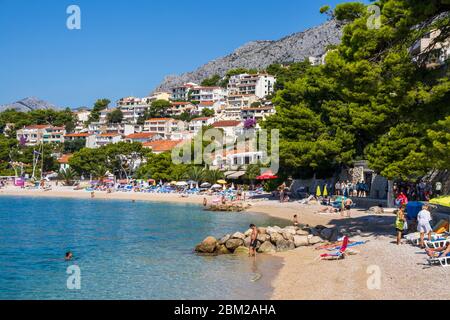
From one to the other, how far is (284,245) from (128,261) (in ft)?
21.4

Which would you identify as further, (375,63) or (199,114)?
(199,114)

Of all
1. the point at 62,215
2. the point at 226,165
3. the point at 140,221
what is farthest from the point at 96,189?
the point at 140,221

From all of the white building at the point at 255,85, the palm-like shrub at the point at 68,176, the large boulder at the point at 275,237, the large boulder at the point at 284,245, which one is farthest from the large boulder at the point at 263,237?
the white building at the point at 255,85

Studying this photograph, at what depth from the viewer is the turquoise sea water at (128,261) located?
1654cm

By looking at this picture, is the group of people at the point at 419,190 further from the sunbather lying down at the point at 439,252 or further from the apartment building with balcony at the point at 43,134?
the apartment building with balcony at the point at 43,134

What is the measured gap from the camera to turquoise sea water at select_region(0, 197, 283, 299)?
16539 mm

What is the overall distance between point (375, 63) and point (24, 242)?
2013 centimetres

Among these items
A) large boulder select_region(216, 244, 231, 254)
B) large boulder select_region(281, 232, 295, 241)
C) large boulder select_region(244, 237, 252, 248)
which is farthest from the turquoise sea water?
large boulder select_region(281, 232, 295, 241)

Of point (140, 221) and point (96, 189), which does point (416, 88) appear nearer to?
point (140, 221)

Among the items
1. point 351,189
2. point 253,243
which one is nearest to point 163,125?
point 351,189

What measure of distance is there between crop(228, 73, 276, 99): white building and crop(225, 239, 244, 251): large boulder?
421 ft

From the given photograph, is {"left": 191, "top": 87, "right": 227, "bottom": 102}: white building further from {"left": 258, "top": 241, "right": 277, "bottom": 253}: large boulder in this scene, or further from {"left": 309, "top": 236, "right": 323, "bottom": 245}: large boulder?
{"left": 258, "top": 241, "right": 277, "bottom": 253}: large boulder

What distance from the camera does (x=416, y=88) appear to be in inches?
782

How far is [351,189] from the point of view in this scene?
42656 millimetres
